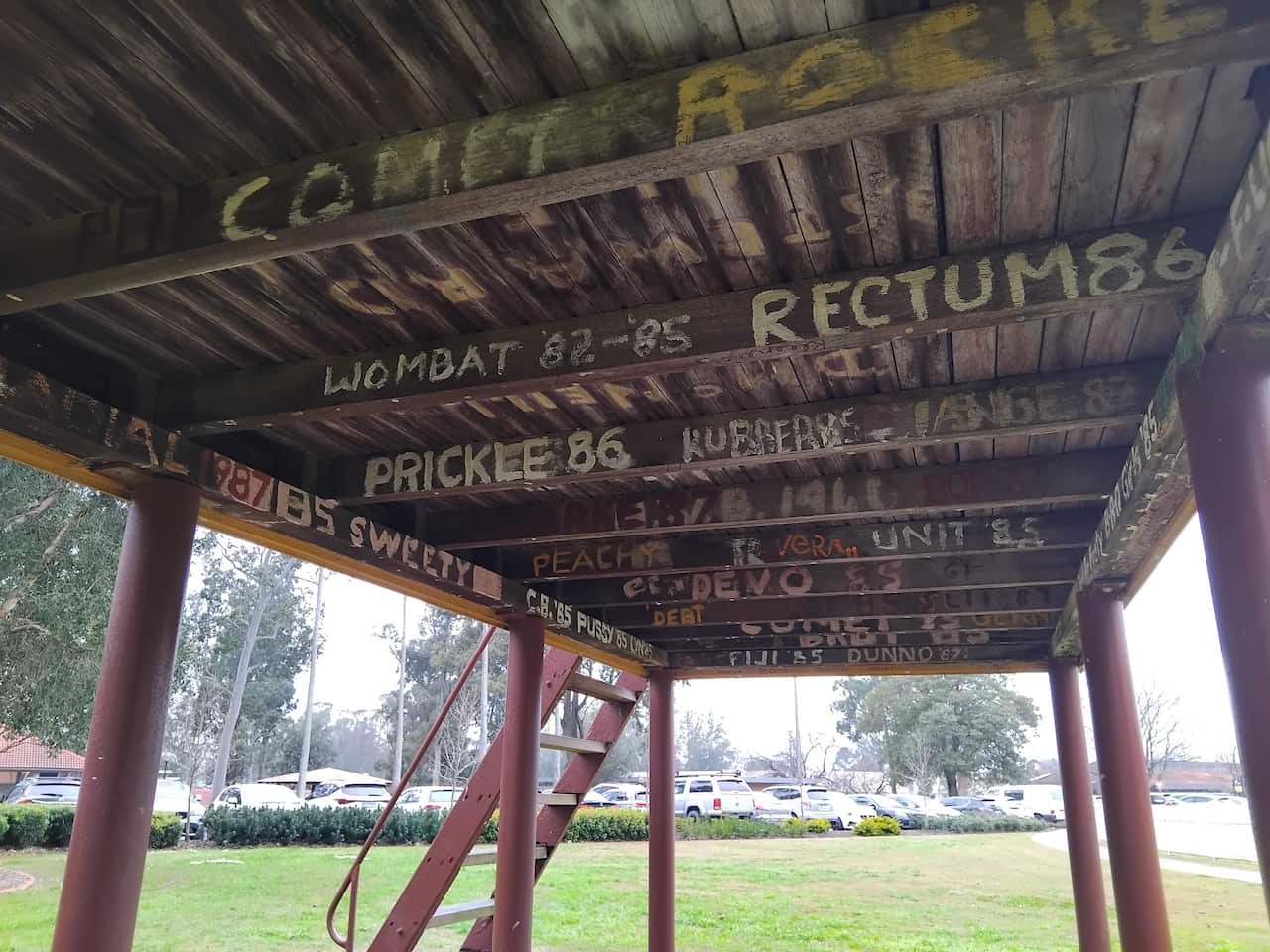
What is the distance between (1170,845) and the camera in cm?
2353

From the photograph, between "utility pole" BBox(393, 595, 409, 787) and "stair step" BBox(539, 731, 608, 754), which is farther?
"utility pole" BBox(393, 595, 409, 787)

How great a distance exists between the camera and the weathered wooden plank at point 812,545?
618 centimetres

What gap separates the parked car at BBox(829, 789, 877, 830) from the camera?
32.0 m

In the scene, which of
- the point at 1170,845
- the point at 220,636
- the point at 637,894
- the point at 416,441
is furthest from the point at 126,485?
the point at 220,636

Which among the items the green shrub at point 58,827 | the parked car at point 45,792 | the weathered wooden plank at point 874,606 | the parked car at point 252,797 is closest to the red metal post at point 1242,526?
the weathered wooden plank at point 874,606

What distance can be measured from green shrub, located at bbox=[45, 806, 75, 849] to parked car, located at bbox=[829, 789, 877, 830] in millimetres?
22346

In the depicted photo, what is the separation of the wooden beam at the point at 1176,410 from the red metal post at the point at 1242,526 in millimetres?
147

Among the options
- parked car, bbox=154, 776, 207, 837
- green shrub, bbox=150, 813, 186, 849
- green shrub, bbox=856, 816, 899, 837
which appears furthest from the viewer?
parked car, bbox=154, 776, 207, 837

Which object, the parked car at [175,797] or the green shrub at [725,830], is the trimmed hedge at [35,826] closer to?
the parked car at [175,797]

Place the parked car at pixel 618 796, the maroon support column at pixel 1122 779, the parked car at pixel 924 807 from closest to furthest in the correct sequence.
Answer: the maroon support column at pixel 1122 779, the parked car at pixel 924 807, the parked car at pixel 618 796

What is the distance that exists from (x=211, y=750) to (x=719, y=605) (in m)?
41.4

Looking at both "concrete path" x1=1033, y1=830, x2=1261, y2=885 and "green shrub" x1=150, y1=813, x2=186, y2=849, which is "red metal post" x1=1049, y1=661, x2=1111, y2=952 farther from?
"green shrub" x1=150, y1=813, x2=186, y2=849

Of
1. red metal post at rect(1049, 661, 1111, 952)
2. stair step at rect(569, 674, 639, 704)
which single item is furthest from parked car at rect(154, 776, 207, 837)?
red metal post at rect(1049, 661, 1111, 952)

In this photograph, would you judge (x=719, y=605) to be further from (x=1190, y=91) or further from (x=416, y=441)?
(x=1190, y=91)
